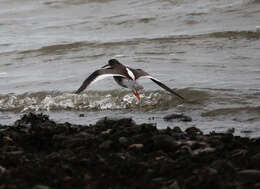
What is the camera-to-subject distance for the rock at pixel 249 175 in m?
5.38

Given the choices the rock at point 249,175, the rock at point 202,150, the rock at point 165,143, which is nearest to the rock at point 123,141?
the rock at point 165,143

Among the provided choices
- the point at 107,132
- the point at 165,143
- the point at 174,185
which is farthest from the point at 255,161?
the point at 107,132

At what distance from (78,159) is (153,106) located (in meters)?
4.60

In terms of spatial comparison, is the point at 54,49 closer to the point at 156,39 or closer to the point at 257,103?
the point at 156,39

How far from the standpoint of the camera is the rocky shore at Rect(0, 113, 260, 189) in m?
5.46

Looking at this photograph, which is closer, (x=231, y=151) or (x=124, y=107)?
(x=231, y=151)

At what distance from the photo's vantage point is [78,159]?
6.19 m

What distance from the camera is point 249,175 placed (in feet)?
17.8

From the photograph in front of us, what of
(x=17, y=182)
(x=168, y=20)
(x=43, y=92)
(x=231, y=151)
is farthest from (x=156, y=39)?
(x=17, y=182)

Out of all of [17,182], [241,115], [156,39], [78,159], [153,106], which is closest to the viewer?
[17,182]

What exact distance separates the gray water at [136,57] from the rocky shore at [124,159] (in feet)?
5.28

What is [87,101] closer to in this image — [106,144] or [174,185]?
[106,144]

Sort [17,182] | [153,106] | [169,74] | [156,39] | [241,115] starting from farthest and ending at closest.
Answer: [156,39]
[169,74]
[153,106]
[241,115]
[17,182]

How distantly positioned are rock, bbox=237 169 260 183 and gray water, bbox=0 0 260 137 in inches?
104
